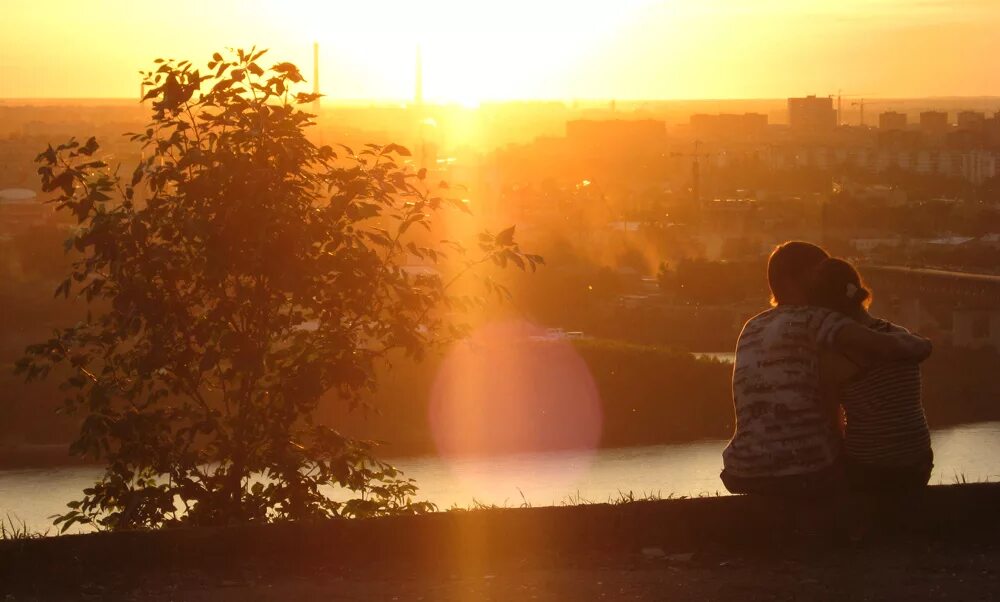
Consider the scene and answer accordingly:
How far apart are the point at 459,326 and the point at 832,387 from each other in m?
1.68

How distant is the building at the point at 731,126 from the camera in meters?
119

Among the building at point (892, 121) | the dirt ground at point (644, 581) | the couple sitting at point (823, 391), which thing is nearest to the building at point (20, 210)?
the dirt ground at point (644, 581)

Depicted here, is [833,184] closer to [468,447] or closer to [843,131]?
[843,131]

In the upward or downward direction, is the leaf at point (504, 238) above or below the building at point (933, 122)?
above

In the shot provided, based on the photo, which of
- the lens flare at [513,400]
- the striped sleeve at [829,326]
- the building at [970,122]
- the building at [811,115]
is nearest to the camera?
the striped sleeve at [829,326]

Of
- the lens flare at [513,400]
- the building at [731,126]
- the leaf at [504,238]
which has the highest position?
the leaf at [504,238]

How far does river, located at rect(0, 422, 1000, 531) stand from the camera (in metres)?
12.1

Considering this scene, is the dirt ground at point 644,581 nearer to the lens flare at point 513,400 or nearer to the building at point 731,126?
the lens flare at point 513,400

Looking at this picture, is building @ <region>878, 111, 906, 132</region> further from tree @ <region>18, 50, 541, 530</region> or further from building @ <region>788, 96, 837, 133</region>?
tree @ <region>18, 50, 541, 530</region>

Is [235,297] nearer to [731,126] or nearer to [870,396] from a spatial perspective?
[870,396]

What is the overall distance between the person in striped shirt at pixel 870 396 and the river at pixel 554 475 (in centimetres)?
707

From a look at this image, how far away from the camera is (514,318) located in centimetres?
2853

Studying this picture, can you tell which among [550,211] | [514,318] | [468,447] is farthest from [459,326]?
[550,211]

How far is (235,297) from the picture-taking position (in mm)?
4496
